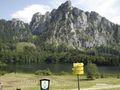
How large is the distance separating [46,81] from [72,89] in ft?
90.8

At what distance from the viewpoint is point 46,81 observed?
13992mm

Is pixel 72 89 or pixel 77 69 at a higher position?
pixel 77 69

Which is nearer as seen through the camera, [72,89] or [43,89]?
[43,89]

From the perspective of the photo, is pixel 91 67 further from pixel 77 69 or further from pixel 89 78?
pixel 77 69

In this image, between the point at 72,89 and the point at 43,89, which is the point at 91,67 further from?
the point at 43,89

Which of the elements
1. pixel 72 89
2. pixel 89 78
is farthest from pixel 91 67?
pixel 72 89

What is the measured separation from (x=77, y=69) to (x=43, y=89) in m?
3.92

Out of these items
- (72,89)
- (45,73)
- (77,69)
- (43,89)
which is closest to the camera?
(43,89)

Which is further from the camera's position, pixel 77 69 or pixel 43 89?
pixel 77 69

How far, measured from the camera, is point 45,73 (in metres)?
91.1

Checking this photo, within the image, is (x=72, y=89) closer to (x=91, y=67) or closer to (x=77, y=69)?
(x=77, y=69)

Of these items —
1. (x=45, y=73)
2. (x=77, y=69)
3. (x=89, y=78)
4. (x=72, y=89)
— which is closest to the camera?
(x=77, y=69)

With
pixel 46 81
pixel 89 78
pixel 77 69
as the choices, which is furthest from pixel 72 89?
pixel 89 78

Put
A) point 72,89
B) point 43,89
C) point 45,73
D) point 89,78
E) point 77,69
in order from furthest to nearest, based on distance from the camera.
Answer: point 45,73, point 89,78, point 72,89, point 77,69, point 43,89
